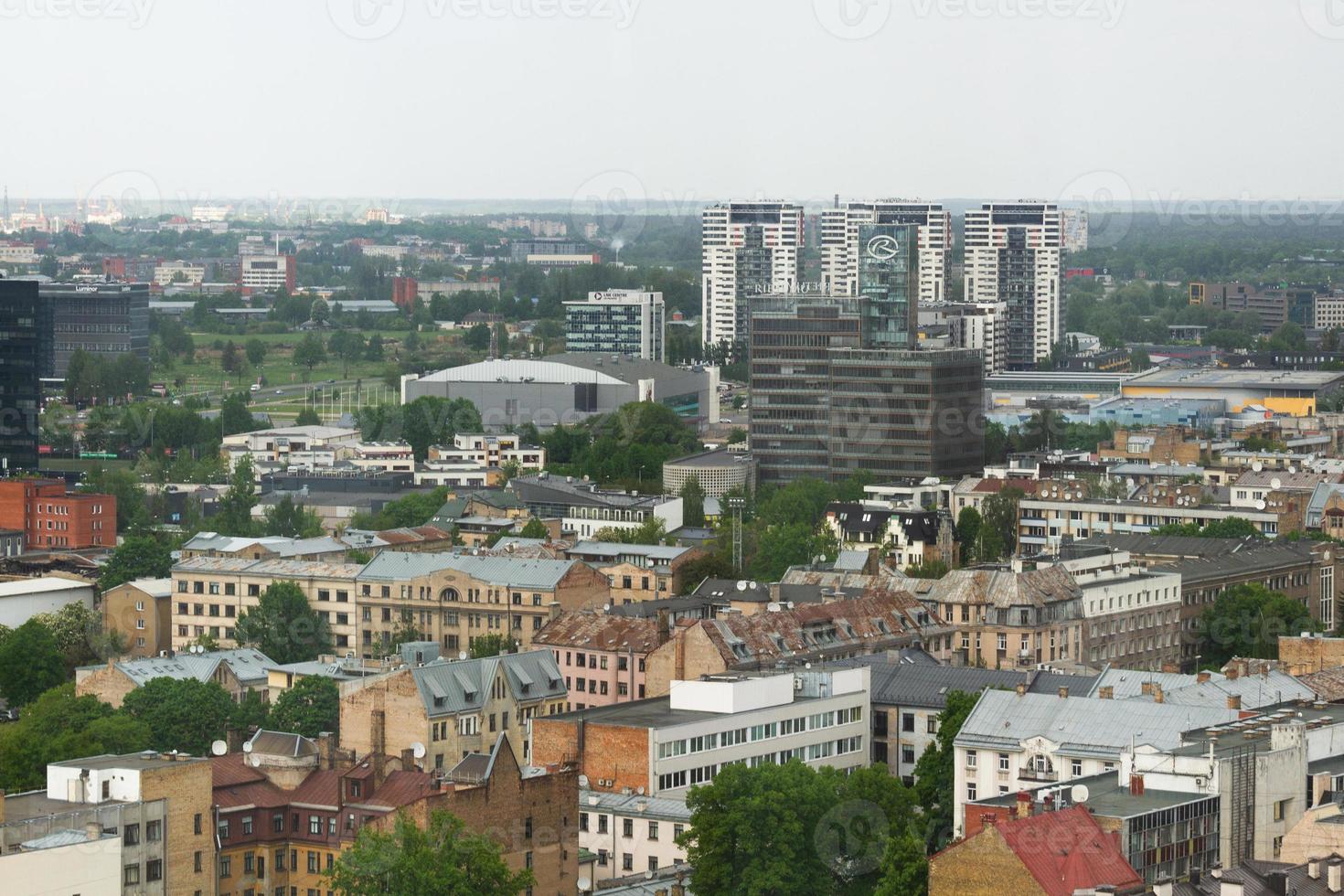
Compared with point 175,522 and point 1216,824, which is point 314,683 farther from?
point 175,522

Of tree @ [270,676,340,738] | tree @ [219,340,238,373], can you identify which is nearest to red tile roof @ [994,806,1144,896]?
tree @ [270,676,340,738]

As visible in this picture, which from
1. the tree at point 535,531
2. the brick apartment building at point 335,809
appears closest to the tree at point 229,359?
the tree at point 535,531

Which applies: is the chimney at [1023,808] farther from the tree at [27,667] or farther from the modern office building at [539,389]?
the modern office building at [539,389]

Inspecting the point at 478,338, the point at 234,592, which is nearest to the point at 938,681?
the point at 234,592

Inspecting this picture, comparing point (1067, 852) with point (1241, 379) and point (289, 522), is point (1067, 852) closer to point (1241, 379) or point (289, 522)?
point (289, 522)

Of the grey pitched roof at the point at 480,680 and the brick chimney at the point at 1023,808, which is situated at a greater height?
the brick chimney at the point at 1023,808
